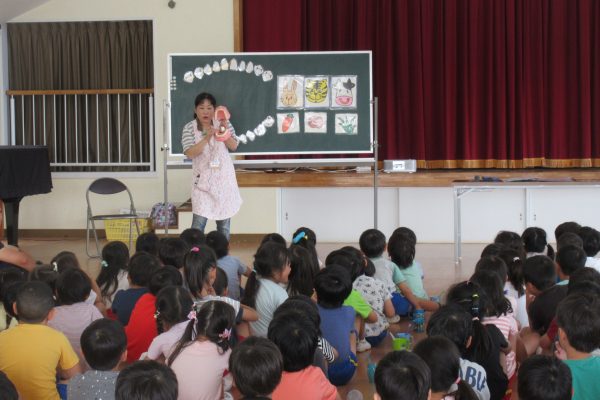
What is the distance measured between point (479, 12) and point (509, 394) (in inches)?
220

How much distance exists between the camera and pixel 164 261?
3.91 meters

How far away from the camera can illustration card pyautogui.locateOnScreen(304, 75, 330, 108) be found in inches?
267

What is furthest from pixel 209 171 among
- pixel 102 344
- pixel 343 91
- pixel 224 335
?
pixel 102 344

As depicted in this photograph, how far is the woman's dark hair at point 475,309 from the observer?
2.58 metres

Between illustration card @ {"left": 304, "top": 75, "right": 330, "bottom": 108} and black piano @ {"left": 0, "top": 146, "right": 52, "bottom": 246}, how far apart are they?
2153 millimetres

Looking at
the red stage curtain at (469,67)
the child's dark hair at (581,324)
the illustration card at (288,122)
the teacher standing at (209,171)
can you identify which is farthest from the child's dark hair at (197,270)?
the red stage curtain at (469,67)

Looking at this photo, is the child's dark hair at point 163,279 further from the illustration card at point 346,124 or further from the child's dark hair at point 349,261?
the illustration card at point 346,124

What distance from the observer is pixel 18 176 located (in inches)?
246

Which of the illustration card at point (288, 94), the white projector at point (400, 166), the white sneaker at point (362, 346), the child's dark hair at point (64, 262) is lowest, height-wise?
the white sneaker at point (362, 346)

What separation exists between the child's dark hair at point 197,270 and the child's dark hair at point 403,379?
4.87 feet

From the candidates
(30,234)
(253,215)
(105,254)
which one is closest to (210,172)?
(105,254)

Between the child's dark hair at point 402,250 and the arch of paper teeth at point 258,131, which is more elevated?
the arch of paper teeth at point 258,131

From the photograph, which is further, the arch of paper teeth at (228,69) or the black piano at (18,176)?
the arch of paper teeth at (228,69)

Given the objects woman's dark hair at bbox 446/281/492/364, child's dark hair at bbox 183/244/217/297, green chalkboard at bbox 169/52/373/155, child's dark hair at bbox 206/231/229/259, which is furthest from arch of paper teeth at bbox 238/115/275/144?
woman's dark hair at bbox 446/281/492/364
